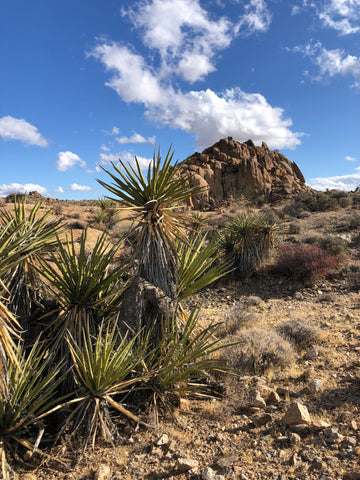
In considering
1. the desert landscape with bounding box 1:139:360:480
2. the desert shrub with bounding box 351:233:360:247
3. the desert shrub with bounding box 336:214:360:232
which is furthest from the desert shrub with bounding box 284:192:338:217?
the desert landscape with bounding box 1:139:360:480

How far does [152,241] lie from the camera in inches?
159

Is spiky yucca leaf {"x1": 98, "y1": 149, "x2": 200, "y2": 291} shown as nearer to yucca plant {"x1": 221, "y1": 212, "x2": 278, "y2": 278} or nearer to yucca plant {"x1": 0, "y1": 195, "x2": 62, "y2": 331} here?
yucca plant {"x1": 0, "y1": 195, "x2": 62, "y2": 331}

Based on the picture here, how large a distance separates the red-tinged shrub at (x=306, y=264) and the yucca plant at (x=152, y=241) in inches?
292

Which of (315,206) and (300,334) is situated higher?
(315,206)

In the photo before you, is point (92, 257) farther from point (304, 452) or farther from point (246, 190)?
point (246, 190)

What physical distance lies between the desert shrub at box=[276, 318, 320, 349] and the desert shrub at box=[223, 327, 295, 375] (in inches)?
18.6

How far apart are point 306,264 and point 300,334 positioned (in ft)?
16.7

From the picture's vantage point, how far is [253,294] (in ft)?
32.6

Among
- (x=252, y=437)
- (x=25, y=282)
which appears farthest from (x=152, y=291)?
(x=252, y=437)

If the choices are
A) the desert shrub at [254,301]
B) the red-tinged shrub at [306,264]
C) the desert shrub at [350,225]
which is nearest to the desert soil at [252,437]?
the desert shrub at [254,301]

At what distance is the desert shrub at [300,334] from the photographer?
5491 millimetres

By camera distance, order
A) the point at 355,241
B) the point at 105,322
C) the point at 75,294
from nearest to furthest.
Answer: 1. the point at 75,294
2. the point at 105,322
3. the point at 355,241

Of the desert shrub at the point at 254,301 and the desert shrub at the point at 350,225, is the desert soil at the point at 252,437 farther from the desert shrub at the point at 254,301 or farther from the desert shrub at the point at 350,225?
the desert shrub at the point at 350,225

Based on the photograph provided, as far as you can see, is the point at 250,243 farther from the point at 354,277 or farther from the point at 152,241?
the point at 152,241
